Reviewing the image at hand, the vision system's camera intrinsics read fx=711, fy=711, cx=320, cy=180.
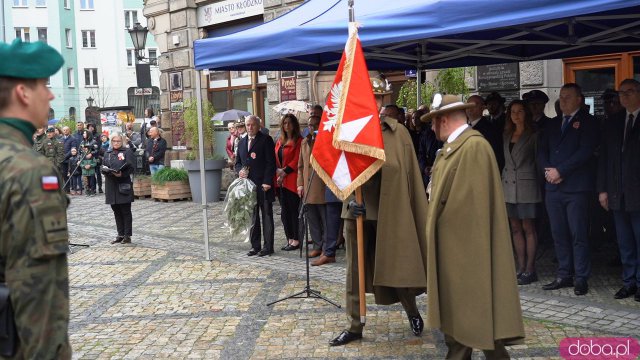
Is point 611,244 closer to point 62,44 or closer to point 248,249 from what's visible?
point 248,249

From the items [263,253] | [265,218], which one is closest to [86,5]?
[265,218]

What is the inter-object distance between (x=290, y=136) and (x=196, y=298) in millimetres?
3160

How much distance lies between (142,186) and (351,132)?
43.8 feet

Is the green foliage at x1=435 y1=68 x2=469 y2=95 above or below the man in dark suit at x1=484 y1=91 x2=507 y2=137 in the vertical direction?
above

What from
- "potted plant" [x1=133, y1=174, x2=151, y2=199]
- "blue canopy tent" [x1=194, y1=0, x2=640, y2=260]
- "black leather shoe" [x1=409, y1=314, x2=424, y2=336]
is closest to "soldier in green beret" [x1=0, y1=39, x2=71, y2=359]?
"black leather shoe" [x1=409, y1=314, x2=424, y2=336]

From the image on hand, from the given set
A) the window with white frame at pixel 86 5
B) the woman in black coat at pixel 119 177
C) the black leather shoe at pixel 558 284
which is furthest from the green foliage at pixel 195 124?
the window with white frame at pixel 86 5

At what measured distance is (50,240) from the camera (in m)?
2.54

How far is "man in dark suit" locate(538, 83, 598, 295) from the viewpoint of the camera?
6.89 m

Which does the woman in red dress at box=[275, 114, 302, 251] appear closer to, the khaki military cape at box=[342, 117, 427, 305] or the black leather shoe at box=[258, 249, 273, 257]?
the black leather shoe at box=[258, 249, 273, 257]

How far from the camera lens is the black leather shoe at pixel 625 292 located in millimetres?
6621

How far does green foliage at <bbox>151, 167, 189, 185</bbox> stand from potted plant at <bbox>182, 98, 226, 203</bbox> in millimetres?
330

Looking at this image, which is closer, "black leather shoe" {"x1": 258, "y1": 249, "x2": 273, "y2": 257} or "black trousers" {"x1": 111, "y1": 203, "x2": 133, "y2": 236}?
"black leather shoe" {"x1": 258, "y1": 249, "x2": 273, "y2": 257}

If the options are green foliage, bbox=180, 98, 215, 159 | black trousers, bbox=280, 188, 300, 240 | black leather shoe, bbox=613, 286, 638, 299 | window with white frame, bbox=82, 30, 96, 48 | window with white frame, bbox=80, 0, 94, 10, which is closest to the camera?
black leather shoe, bbox=613, 286, 638, 299

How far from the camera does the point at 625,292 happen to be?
21.8 ft
